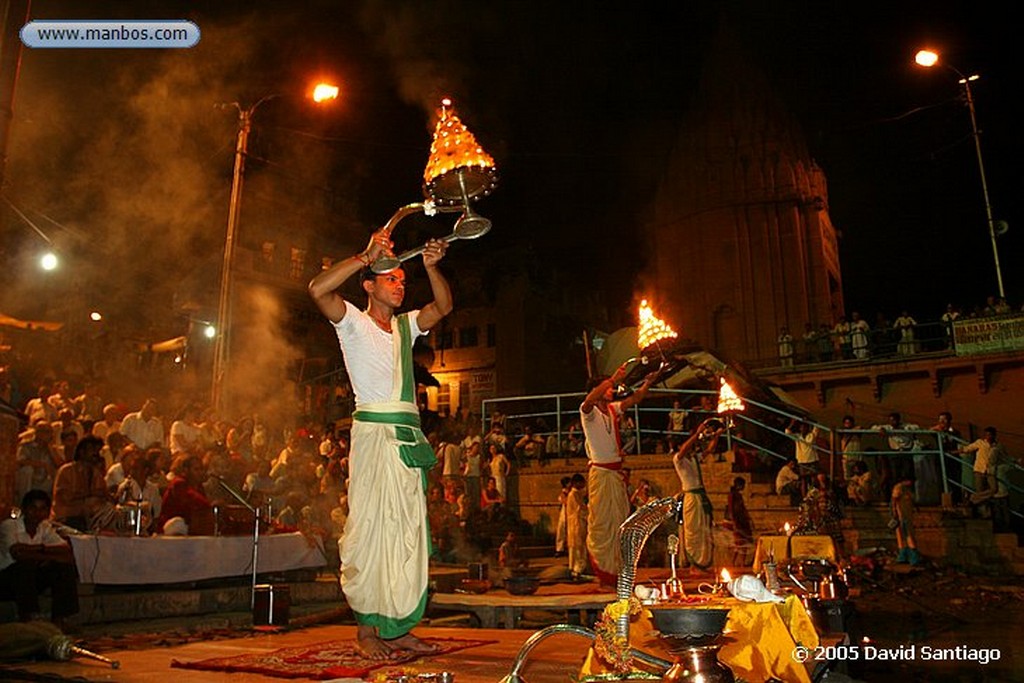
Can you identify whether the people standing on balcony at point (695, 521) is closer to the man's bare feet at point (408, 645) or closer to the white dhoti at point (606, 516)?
the white dhoti at point (606, 516)

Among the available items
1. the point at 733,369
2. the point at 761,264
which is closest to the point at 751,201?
the point at 761,264

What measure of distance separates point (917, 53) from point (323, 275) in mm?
19205

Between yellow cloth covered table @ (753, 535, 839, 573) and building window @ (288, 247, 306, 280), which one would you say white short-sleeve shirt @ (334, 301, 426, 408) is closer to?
yellow cloth covered table @ (753, 535, 839, 573)

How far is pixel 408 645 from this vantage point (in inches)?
179

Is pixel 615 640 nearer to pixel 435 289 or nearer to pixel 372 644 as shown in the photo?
pixel 372 644

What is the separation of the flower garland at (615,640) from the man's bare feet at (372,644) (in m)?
1.88

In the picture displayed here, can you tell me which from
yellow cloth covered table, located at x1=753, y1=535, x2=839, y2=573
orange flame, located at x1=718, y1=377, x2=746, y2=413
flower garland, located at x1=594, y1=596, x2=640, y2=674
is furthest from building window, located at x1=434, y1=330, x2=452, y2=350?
flower garland, located at x1=594, y1=596, x2=640, y2=674

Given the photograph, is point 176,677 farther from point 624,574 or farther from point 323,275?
point 624,574

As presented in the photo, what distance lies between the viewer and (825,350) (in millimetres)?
23766

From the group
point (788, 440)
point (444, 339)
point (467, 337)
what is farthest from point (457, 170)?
point (444, 339)

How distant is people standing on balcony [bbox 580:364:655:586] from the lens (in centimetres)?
843

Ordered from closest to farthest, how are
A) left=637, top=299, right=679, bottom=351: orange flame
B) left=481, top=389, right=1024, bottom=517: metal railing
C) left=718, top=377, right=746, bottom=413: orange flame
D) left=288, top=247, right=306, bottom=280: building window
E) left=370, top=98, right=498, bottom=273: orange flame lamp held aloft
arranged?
left=370, top=98, right=498, bottom=273: orange flame lamp held aloft → left=637, top=299, right=679, bottom=351: orange flame → left=718, top=377, right=746, bottom=413: orange flame → left=481, top=389, right=1024, bottom=517: metal railing → left=288, top=247, right=306, bottom=280: building window

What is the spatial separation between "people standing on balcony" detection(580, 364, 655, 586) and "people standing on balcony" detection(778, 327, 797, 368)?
647 inches

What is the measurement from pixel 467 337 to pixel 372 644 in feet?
Result: 107
